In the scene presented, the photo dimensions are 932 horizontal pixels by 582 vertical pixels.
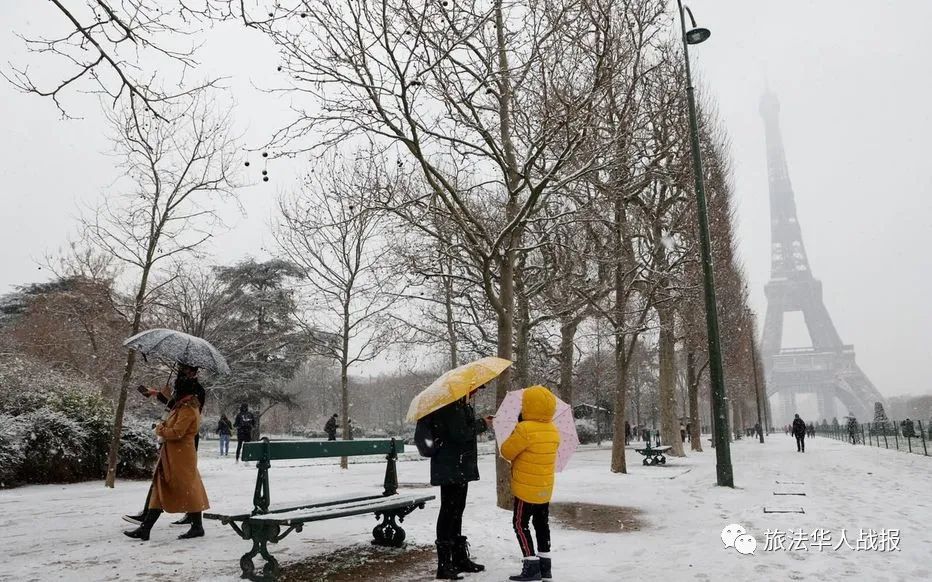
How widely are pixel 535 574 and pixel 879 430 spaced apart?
30.2 meters

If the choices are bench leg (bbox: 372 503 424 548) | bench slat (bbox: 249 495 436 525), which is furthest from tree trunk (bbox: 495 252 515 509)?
bench leg (bbox: 372 503 424 548)

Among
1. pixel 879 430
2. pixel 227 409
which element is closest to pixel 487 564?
pixel 879 430

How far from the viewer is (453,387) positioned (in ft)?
16.8

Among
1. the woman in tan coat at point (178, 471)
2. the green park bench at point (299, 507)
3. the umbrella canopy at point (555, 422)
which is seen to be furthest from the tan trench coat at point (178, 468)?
the umbrella canopy at point (555, 422)

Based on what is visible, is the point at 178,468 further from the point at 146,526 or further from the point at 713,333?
the point at 713,333

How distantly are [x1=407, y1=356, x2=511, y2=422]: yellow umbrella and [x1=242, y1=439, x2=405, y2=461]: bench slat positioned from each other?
3.48 feet

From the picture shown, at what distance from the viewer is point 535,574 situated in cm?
504

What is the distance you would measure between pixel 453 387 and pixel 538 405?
2.39 ft

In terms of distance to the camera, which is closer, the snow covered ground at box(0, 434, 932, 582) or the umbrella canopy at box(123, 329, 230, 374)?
the snow covered ground at box(0, 434, 932, 582)

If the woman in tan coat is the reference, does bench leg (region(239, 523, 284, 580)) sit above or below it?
below

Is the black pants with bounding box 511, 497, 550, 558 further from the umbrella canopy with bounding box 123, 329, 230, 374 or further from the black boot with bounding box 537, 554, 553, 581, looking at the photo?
the umbrella canopy with bounding box 123, 329, 230, 374

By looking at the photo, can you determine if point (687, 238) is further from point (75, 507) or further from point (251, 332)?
point (251, 332)

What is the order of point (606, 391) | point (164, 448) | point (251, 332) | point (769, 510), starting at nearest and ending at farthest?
point (164, 448) < point (769, 510) < point (251, 332) < point (606, 391)

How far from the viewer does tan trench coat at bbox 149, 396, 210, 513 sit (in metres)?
6.34
